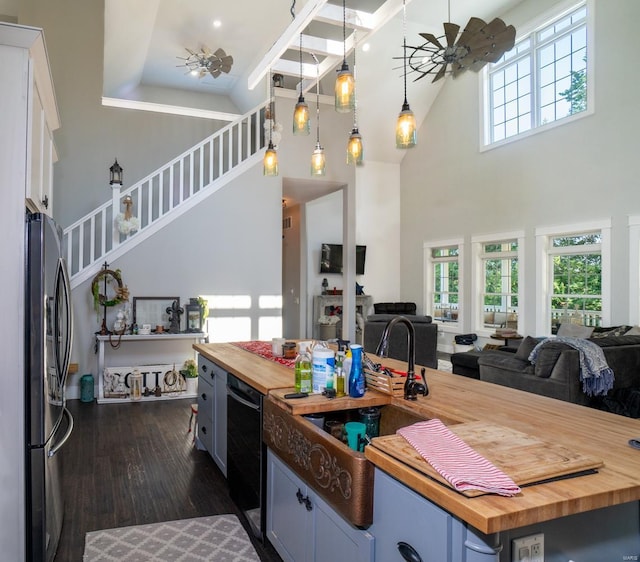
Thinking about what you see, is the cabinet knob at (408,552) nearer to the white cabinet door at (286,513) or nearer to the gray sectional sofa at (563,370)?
the white cabinet door at (286,513)

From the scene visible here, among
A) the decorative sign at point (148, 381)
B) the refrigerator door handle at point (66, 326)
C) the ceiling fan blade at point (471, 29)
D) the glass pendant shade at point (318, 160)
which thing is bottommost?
the decorative sign at point (148, 381)

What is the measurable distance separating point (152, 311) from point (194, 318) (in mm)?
577

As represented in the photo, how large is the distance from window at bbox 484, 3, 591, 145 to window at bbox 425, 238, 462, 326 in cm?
242

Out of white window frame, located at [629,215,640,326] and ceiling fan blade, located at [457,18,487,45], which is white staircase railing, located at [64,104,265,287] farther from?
white window frame, located at [629,215,640,326]

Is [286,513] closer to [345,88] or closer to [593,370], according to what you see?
[345,88]

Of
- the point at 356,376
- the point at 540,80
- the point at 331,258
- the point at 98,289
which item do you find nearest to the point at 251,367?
the point at 356,376

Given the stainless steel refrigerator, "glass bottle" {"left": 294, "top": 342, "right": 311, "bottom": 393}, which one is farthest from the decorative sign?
"glass bottle" {"left": 294, "top": 342, "right": 311, "bottom": 393}

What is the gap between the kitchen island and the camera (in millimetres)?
1103

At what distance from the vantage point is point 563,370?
14.6 ft

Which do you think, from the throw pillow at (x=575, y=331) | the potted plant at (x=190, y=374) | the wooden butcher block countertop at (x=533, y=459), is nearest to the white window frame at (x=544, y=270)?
the throw pillow at (x=575, y=331)

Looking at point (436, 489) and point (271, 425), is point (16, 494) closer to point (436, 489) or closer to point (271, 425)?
point (271, 425)

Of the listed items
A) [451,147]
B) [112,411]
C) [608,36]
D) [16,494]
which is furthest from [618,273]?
A: [16,494]

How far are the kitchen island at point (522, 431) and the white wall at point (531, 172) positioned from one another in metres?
5.89

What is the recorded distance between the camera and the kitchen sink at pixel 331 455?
154cm
